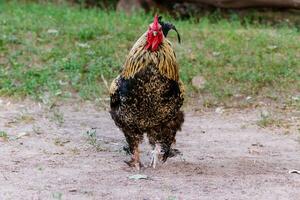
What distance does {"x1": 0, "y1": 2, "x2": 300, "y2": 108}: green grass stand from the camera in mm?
9742

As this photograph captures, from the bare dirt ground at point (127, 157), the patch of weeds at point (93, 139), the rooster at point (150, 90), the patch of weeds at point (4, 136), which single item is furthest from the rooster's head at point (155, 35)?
the patch of weeds at point (4, 136)

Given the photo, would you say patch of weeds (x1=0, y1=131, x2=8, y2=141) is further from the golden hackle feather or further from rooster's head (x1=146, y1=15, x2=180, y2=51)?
rooster's head (x1=146, y1=15, x2=180, y2=51)

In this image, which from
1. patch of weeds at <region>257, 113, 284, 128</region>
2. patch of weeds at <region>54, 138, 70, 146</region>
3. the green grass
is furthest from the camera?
the green grass

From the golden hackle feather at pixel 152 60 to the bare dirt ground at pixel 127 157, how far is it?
2.99 feet

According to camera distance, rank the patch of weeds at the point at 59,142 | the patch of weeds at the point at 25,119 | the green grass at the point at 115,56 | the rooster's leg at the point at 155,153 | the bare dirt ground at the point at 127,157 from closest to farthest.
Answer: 1. the bare dirt ground at the point at 127,157
2. the rooster's leg at the point at 155,153
3. the patch of weeds at the point at 59,142
4. the patch of weeds at the point at 25,119
5. the green grass at the point at 115,56

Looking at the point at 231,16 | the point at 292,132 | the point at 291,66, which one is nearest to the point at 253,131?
the point at 292,132

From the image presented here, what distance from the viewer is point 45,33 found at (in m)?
11.2

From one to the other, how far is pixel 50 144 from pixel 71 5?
7452 millimetres

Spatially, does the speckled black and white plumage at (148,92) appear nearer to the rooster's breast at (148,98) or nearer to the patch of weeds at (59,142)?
the rooster's breast at (148,98)

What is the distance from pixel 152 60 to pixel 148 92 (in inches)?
10.9

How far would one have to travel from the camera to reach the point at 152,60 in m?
6.21

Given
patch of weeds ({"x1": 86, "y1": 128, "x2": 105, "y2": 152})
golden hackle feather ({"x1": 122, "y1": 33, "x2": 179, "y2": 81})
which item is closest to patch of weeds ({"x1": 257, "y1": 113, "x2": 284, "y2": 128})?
patch of weeds ({"x1": 86, "y1": 128, "x2": 105, "y2": 152})

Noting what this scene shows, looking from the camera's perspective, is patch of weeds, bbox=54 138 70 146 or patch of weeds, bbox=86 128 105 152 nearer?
patch of weeds, bbox=86 128 105 152

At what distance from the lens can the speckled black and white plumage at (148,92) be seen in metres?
6.22
